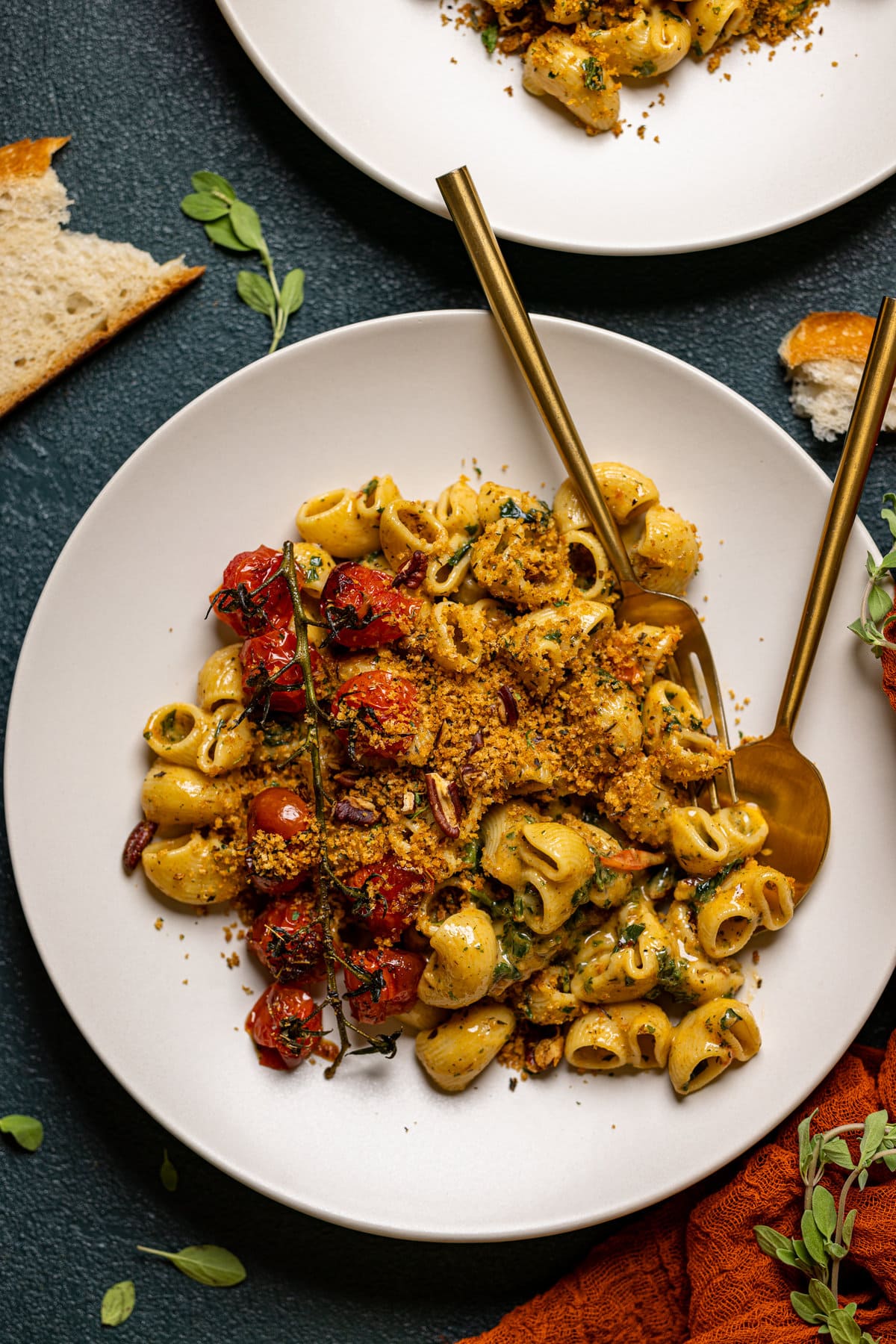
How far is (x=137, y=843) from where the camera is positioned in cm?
226

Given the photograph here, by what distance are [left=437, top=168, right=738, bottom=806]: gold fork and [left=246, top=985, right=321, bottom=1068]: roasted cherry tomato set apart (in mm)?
1002

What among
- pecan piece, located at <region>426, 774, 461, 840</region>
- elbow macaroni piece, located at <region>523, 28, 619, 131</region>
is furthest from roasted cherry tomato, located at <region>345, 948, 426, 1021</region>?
elbow macaroni piece, located at <region>523, 28, 619, 131</region>

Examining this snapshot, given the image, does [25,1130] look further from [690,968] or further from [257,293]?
[257,293]

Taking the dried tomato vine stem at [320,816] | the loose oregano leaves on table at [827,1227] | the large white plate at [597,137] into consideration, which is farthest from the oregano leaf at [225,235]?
the loose oregano leaves on table at [827,1227]

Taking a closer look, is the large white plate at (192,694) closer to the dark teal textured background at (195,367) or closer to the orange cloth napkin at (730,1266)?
the orange cloth napkin at (730,1266)

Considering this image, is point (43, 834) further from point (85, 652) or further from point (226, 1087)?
point (226, 1087)

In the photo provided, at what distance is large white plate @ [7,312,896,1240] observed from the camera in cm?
226

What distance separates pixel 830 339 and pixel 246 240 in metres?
1.42

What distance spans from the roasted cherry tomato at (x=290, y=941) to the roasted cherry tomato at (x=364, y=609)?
0.57 m

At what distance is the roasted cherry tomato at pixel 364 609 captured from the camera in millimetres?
2131

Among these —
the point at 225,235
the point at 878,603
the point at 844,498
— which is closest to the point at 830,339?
the point at 844,498

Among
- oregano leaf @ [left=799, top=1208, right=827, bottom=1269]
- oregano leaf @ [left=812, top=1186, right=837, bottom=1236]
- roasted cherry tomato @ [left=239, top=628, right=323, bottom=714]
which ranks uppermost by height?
roasted cherry tomato @ [left=239, top=628, right=323, bottom=714]

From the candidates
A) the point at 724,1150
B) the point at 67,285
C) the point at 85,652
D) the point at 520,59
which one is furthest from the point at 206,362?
the point at 724,1150

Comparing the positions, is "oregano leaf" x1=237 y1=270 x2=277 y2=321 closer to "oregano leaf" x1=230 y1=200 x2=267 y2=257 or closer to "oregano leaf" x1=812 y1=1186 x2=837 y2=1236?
"oregano leaf" x1=230 y1=200 x2=267 y2=257
